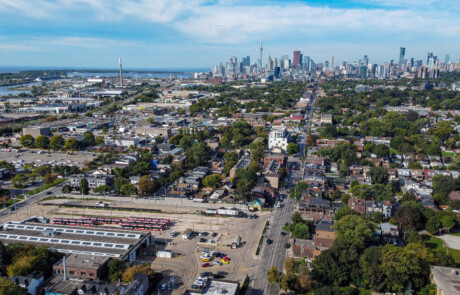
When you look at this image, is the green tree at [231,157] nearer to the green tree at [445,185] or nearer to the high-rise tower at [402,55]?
the green tree at [445,185]

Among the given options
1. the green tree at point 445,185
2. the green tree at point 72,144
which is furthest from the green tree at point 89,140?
the green tree at point 445,185

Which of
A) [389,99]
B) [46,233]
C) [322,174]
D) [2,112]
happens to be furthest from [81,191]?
[389,99]

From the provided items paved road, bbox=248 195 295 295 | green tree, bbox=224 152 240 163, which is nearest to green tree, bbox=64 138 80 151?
green tree, bbox=224 152 240 163

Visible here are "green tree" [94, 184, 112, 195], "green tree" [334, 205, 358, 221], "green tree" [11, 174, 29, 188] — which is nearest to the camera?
"green tree" [334, 205, 358, 221]

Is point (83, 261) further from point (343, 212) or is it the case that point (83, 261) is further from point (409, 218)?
point (409, 218)

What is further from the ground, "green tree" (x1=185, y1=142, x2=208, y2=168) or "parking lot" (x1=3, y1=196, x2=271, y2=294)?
"green tree" (x1=185, y1=142, x2=208, y2=168)

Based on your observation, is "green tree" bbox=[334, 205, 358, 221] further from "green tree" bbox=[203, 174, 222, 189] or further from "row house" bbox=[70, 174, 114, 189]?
"row house" bbox=[70, 174, 114, 189]
